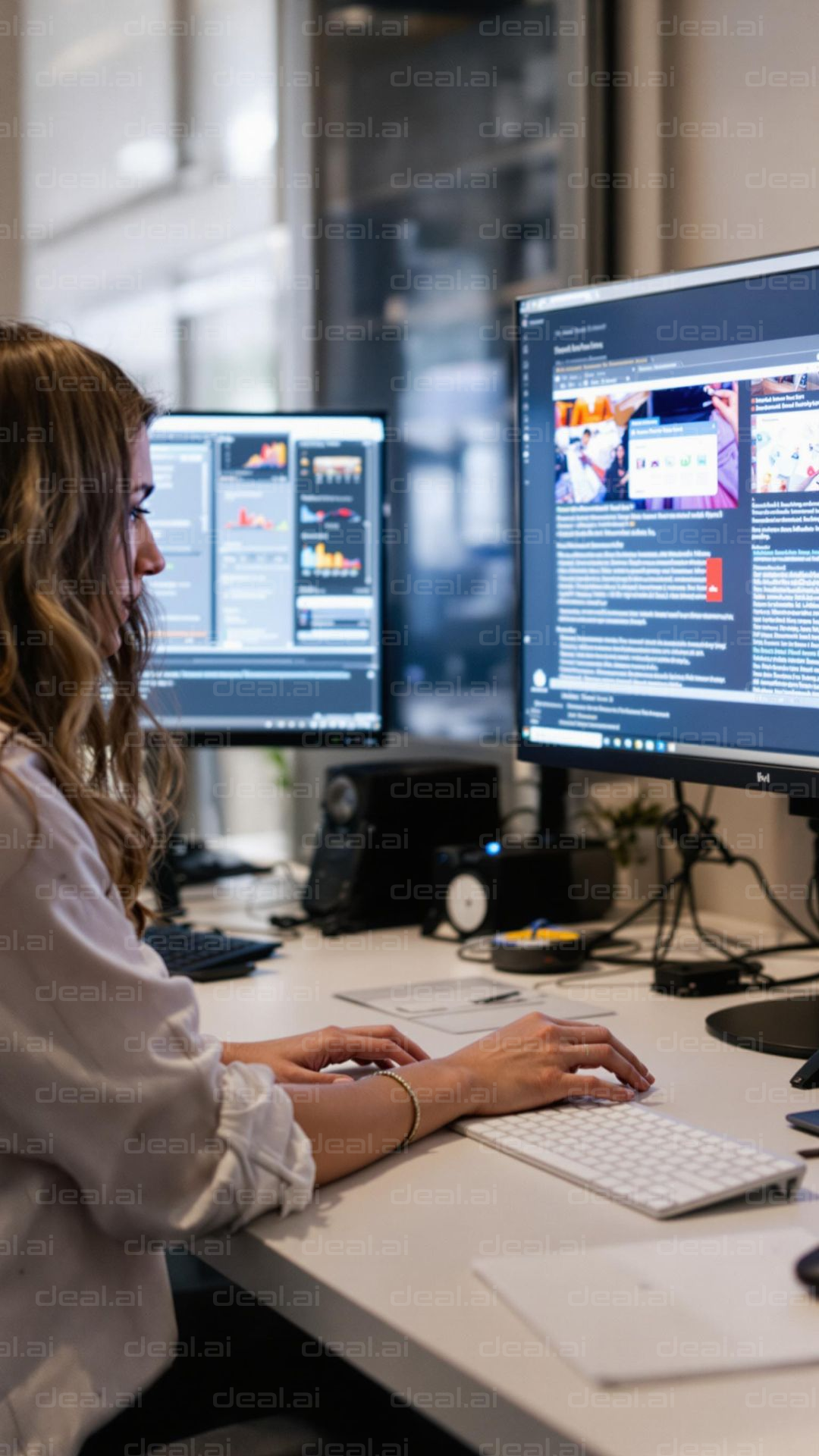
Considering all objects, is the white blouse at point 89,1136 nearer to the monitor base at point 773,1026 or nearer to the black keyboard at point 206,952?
the monitor base at point 773,1026

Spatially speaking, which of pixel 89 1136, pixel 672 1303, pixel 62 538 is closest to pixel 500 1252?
pixel 672 1303

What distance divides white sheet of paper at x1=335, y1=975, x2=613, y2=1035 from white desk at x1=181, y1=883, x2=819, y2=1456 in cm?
5

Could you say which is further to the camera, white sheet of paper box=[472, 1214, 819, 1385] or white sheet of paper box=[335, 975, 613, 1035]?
white sheet of paper box=[335, 975, 613, 1035]

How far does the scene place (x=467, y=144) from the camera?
266cm

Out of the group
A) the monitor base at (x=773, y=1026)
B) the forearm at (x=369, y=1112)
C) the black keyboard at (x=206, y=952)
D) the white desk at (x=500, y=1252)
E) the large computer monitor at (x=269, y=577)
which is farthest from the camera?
the large computer monitor at (x=269, y=577)

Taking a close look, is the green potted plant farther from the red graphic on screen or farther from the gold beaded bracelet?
the gold beaded bracelet

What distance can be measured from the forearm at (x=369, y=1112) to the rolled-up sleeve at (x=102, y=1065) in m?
0.09

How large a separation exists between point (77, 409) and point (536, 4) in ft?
5.34

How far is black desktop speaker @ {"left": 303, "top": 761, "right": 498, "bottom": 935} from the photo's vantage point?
1.80 m

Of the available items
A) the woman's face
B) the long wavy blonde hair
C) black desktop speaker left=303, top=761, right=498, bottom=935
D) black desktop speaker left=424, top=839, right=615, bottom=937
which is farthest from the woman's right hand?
black desktop speaker left=303, top=761, right=498, bottom=935

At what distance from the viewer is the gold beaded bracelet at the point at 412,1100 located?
99 centimetres

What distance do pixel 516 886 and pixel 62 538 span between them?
3.09 feet

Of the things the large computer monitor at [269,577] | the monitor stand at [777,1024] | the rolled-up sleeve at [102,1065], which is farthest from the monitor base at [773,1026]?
the large computer monitor at [269,577]

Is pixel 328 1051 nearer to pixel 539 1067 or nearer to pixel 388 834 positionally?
pixel 539 1067
